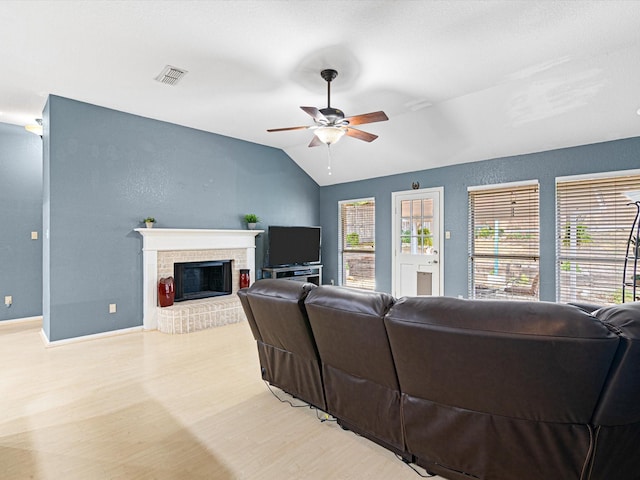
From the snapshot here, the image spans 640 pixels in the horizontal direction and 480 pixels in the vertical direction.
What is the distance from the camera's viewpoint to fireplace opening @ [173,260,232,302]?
5.21m

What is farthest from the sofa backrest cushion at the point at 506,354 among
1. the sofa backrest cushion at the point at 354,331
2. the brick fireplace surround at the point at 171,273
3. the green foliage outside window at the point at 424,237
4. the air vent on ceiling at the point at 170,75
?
the green foliage outside window at the point at 424,237

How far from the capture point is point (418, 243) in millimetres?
6113

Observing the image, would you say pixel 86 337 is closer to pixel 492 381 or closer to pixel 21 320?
pixel 21 320

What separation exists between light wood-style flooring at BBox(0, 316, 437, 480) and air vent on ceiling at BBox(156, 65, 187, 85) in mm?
2884

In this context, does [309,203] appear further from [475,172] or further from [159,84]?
[159,84]

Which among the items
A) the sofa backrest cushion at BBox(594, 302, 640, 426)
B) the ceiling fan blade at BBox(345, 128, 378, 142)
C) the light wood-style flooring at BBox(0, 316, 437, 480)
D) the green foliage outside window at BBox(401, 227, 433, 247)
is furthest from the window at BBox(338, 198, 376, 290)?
the sofa backrest cushion at BBox(594, 302, 640, 426)

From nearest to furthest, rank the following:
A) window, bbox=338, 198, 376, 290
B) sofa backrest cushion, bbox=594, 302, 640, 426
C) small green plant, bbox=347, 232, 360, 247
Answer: sofa backrest cushion, bbox=594, 302, 640, 426
window, bbox=338, 198, 376, 290
small green plant, bbox=347, 232, 360, 247

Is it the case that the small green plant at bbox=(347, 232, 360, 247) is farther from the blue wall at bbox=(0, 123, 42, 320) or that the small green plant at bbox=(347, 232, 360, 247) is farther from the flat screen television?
the blue wall at bbox=(0, 123, 42, 320)

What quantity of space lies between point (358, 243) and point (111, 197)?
4.30m

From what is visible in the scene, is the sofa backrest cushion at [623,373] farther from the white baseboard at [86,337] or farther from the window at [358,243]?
the window at [358,243]

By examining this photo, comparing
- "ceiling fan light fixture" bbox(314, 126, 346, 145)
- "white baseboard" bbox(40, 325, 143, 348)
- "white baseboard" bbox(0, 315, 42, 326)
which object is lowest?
"white baseboard" bbox(40, 325, 143, 348)

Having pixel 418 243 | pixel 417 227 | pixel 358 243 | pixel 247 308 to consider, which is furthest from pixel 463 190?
pixel 247 308

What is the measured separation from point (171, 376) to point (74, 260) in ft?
7.09

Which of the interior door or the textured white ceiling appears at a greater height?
the textured white ceiling
